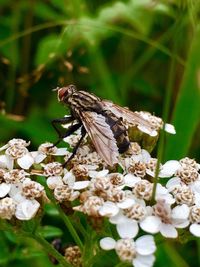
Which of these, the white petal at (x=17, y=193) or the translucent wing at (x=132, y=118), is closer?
the white petal at (x=17, y=193)

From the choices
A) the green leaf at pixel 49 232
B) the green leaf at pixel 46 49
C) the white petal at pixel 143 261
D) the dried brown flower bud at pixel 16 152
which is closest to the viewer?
the white petal at pixel 143 261

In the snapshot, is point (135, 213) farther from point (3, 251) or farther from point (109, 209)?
point (3, 251)

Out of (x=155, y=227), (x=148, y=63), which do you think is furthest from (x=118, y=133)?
(x=148, y=63)

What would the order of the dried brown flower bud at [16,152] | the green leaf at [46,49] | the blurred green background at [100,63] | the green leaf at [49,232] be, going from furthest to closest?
the green leaf at [46,49] < the blurred green background at [100,63] < the green leaf at [49,232] < the dried brown flower bud at [16,152]

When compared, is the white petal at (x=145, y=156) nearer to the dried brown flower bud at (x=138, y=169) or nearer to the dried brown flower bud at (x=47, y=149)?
the dried brown flower bud at (x=138, y=169)

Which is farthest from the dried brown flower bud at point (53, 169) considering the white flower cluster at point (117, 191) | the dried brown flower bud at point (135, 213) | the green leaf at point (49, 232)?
the green leaf at point (49, 232)

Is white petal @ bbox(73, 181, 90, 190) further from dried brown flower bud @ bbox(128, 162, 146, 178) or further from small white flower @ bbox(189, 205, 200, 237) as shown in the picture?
small white flower @ bbox(189, 205, 200, 237)

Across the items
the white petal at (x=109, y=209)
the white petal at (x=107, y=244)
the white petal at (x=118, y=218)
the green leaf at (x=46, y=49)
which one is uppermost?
the green leaf at (x=46, y=49)

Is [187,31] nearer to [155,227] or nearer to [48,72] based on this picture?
[48,72]

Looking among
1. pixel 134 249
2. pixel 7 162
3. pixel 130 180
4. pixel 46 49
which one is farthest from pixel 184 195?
pixel 46 49
